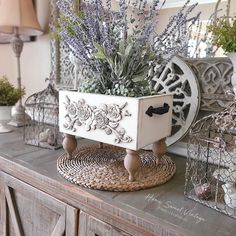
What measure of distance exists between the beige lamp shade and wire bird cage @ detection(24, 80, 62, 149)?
0.43 meters

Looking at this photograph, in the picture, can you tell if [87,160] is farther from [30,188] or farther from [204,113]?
[204,113]

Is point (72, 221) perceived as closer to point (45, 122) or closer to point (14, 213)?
point (14, 213)

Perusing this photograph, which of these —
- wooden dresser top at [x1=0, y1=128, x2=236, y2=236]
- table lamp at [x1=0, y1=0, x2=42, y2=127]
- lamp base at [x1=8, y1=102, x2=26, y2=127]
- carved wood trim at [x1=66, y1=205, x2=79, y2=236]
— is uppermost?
table lamp at [x1=0, y1=0, x2=42, y2=127]

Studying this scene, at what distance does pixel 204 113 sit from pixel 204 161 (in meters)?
0.18

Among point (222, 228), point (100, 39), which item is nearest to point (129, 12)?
point (100, 39)

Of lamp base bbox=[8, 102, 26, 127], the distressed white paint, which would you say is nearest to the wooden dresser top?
the distressed white paint

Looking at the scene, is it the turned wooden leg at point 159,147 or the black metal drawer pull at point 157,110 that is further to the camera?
the turned wooden leg at point 159,147

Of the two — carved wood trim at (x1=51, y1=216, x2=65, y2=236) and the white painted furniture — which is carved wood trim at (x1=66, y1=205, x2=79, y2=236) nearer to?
carved wood trim at (x1=51, y1=216, x2=65, y2=236)

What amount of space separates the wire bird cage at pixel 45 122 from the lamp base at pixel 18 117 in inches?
1.6

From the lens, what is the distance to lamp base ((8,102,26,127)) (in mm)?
1283

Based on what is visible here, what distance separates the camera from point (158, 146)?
30.4 inches

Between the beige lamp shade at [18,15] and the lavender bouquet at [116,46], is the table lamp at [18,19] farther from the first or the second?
the lavender bouquet at [116,46]

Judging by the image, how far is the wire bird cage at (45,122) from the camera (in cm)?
98

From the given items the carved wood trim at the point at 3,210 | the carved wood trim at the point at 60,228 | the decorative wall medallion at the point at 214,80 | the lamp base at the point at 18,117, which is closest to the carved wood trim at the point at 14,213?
the carved wood trim at the point at 3,210
